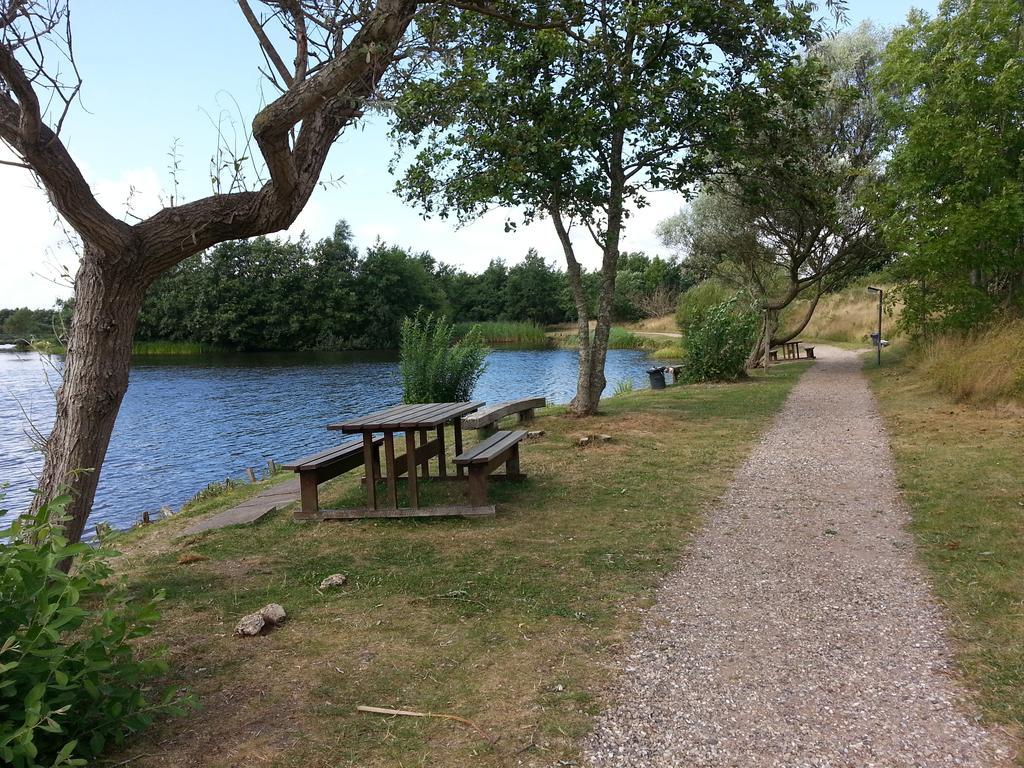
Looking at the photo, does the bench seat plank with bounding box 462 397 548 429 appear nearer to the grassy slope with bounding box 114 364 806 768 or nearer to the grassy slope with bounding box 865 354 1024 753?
the grassy slope with bounding box 114 364 806 768

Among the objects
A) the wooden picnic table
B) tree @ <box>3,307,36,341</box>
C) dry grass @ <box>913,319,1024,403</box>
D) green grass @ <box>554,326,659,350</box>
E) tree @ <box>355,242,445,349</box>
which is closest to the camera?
the wooden picnic table

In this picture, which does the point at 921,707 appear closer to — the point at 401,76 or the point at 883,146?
the point at 401,76

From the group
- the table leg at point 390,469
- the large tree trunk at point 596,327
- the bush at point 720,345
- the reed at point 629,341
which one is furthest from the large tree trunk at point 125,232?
the reed at point 629,341

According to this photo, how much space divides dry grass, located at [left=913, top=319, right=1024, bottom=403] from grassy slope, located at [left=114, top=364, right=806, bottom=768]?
688cm

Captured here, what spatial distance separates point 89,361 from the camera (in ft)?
13.1

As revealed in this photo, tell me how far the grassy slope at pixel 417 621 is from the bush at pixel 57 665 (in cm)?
22

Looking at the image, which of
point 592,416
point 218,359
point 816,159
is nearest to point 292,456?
point 592,416

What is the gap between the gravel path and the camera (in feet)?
8.92

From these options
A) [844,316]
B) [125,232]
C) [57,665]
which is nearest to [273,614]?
[57,665]

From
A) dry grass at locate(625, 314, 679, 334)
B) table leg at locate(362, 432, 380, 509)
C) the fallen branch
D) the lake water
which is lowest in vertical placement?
the lake water

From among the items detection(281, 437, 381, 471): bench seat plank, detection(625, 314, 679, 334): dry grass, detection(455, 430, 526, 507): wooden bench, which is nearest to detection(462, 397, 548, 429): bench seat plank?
detection(455, 430, 526, 507): wooden bench

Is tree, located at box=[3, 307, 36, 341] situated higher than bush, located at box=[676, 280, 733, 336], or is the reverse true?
bush, located at box=[676, 280, 733, 336]

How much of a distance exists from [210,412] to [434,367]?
10.0m

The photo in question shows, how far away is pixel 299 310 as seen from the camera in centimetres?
5722
